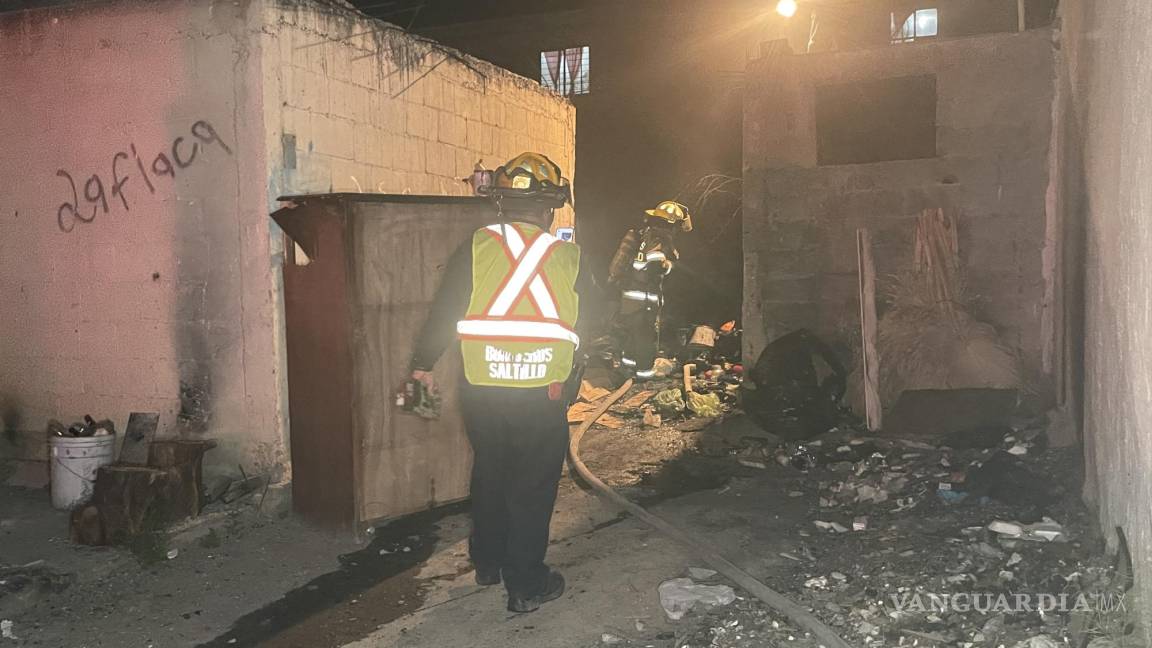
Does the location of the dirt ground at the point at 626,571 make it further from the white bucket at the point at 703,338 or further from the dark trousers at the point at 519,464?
the white bucket at the point at 703,338

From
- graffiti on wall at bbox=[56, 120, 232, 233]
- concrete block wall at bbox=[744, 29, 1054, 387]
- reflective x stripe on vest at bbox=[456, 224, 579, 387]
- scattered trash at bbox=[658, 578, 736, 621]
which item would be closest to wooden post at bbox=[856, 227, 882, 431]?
concrete block wall at bbox=[744, 29, 1054, 387]

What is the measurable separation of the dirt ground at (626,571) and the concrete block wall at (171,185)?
2.99ft

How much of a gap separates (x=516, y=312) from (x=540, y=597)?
4.36ft

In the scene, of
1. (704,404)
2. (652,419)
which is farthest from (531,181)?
(704,404)

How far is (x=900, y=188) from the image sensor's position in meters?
7.50

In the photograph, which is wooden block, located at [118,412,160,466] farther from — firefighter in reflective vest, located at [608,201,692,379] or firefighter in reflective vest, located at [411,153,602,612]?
firefighter in reflective vest, located at [608,201,692,379]

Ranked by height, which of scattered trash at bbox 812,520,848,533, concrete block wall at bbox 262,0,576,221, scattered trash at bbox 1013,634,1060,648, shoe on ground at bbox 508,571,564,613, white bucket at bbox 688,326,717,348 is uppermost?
concrete block wall at bbox 262,0,576,221

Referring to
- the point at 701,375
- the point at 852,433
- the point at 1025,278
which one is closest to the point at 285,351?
the point at 852,433

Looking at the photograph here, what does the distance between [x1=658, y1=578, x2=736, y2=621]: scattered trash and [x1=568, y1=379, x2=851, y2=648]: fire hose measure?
0.10 metres

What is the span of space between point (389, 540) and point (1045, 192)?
6.00 m

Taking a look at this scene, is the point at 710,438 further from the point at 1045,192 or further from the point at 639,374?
the point at 1045,192

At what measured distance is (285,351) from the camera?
18.1 feet

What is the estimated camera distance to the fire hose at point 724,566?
337 centimetres

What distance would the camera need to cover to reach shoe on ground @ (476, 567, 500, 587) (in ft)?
13.5
